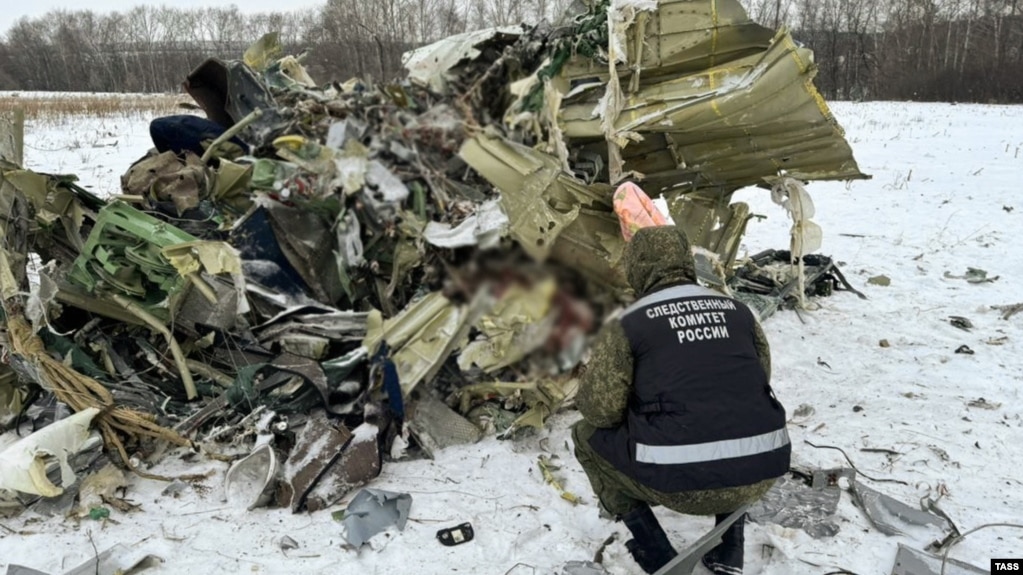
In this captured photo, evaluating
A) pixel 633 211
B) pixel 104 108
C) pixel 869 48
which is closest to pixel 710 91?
pixel 633 211

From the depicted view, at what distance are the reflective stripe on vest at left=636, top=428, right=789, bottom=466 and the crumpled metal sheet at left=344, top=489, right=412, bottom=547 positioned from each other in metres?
→ 1.31

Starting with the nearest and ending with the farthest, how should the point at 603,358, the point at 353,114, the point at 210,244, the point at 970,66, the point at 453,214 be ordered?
the point at 353,114 → the point at 453,214 → the point at 603,358 → the point at 210,244 → the point at 970,66

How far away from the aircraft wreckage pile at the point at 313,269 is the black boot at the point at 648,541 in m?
0.75

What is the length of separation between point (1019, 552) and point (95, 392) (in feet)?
15.0

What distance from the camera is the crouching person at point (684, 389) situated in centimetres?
223

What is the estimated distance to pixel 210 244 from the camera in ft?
11.3

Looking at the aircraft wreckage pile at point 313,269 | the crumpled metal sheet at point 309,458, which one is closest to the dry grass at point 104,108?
the aircraft wreckage pile at point 313,269

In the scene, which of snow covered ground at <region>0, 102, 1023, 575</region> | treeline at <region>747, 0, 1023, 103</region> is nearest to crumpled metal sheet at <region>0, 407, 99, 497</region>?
snow covered ground at <region>0, 102, 1023, 575</region>

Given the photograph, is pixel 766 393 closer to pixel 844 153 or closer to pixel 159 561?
pixel 844 153

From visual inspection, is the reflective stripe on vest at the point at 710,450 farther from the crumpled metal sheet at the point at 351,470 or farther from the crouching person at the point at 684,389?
the crumpled metal sheet at the point at 351,470

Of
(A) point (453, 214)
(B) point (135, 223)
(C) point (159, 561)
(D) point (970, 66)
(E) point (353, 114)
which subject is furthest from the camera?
(D) point (970, 66)

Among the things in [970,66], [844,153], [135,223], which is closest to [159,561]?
[135,223]

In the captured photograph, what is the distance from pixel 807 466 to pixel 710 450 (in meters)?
1.53

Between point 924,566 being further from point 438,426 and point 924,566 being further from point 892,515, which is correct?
point 438,426
